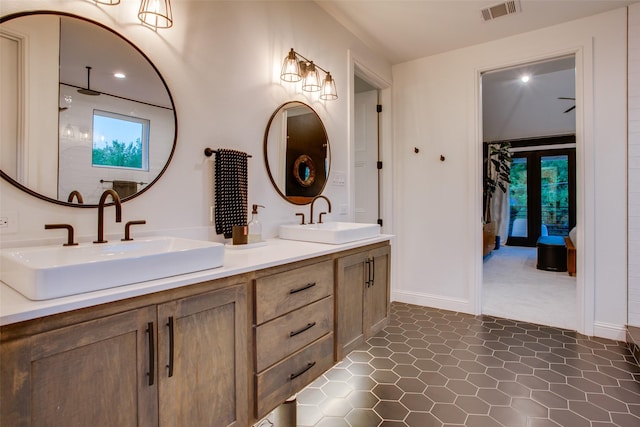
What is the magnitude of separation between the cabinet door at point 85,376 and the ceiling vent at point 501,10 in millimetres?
3201

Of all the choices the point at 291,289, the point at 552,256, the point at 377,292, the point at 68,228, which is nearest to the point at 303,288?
the point at 291,289

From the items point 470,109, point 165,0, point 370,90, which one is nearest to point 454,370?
point 470,109

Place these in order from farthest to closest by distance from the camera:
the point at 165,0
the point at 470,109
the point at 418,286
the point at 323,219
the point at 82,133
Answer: the point at 418,286
the point at 470,109
the point at 323,219
the point at 165,0
the point at 82,133

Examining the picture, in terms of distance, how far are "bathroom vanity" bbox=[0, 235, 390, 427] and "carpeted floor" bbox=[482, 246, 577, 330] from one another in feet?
8.06

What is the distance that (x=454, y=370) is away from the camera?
2299mm

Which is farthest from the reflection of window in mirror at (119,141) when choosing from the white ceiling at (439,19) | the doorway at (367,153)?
the doorway at (367,153)

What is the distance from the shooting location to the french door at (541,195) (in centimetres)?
741

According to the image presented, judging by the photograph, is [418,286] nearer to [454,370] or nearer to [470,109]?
[454,370]

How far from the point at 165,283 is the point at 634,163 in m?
3.49

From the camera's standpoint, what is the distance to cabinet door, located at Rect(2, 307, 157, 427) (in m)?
0.79

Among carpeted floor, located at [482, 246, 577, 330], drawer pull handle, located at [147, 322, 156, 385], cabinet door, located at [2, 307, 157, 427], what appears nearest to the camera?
cabinet door, located at [2, 307, 157, 427]

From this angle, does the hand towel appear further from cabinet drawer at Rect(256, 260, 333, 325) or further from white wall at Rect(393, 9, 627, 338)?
white wall at Rect(393, 9, 627, 338)

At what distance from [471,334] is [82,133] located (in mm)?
3066

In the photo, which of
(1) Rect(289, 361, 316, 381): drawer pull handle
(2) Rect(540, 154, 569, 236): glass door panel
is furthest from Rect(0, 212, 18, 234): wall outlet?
(2) Rect(540, 154, 569, 236): glass door panel
